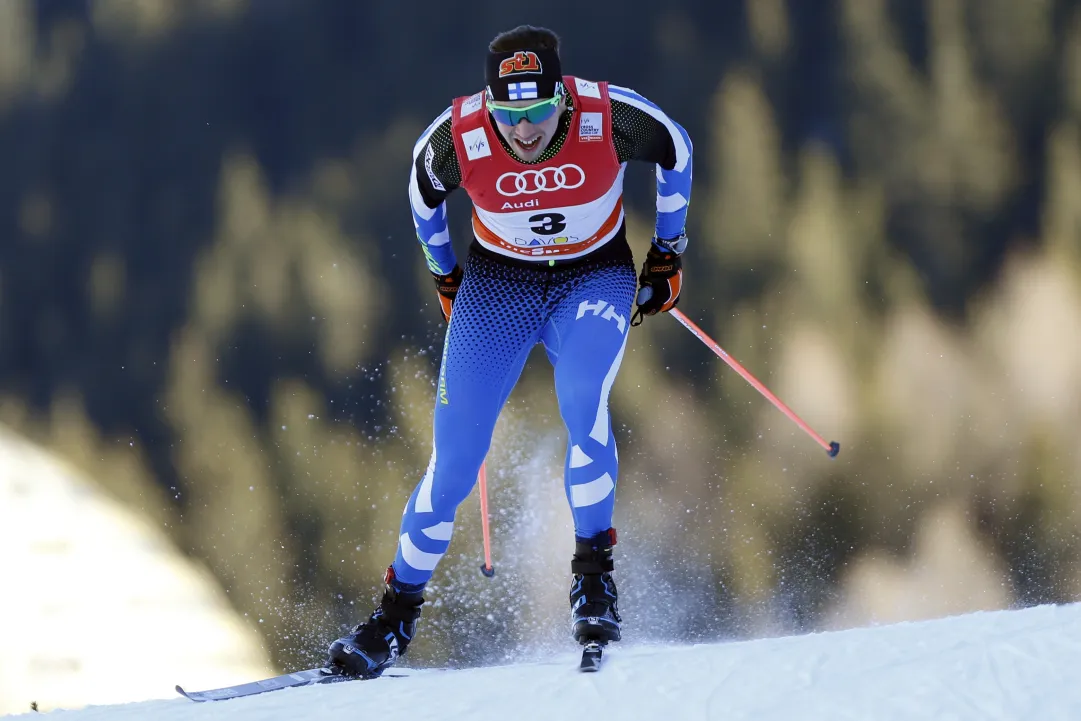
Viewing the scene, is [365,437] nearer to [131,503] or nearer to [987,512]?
[131,503]

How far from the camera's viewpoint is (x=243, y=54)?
4.69 metres

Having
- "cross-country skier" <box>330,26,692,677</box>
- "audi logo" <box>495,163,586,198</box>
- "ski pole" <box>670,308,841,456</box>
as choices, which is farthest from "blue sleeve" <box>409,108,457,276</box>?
"ski pole" <box>670,308,841,456</box>

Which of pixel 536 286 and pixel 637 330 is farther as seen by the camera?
pixel 637 330

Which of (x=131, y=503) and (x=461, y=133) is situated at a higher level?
(x=461, y=133)

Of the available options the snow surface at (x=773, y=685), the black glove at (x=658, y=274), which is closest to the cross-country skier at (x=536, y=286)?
the black glove at (x=658, y=274)

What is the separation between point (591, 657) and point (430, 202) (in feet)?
3.89

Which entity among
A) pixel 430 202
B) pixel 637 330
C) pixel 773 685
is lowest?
pixel 637 330

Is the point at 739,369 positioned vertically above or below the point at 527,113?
below

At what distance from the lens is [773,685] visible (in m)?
1.56

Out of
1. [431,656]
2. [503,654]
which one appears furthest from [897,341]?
[431,656]

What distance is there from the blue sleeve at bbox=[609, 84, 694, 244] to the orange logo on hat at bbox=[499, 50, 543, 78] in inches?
9.7

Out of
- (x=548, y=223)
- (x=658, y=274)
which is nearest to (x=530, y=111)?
(x=548, y=223)

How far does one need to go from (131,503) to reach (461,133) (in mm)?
3456

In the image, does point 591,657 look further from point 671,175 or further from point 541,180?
point 671,175
